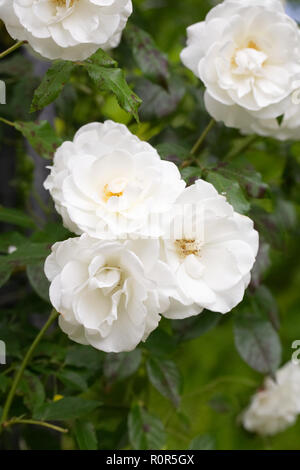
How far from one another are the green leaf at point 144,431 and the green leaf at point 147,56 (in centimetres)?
50

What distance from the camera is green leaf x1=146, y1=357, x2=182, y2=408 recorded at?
2.84 feet

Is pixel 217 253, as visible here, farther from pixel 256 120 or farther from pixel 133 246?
pixel 256 120

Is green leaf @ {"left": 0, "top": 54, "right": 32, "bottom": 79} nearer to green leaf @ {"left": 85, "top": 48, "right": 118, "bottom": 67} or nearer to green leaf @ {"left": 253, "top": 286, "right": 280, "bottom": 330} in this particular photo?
green leaf @ {"left": 85, "top": 48, "right": 118, "bottom": 67}

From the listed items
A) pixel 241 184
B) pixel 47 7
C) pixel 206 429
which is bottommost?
pixel 206 429

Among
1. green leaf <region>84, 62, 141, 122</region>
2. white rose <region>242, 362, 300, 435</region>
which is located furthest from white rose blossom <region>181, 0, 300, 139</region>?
white rose <region>242, 362, 300, 435</region>

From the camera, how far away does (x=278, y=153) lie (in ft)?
3.74

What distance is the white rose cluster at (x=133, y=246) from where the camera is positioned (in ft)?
1.66

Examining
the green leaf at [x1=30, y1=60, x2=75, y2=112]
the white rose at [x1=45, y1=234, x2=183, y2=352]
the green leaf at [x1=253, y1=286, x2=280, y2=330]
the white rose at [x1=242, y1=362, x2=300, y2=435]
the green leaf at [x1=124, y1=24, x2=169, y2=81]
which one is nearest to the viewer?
the white rose at [x1=45, y1=234, x2=183, y2=352]

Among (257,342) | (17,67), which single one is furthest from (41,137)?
(257,342)

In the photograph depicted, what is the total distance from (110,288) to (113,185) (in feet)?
0.34

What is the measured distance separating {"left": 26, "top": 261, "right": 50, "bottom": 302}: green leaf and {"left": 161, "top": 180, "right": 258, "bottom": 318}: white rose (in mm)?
245

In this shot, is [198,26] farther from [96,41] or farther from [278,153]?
[278,153]

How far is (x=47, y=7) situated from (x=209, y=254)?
29 centimetres
